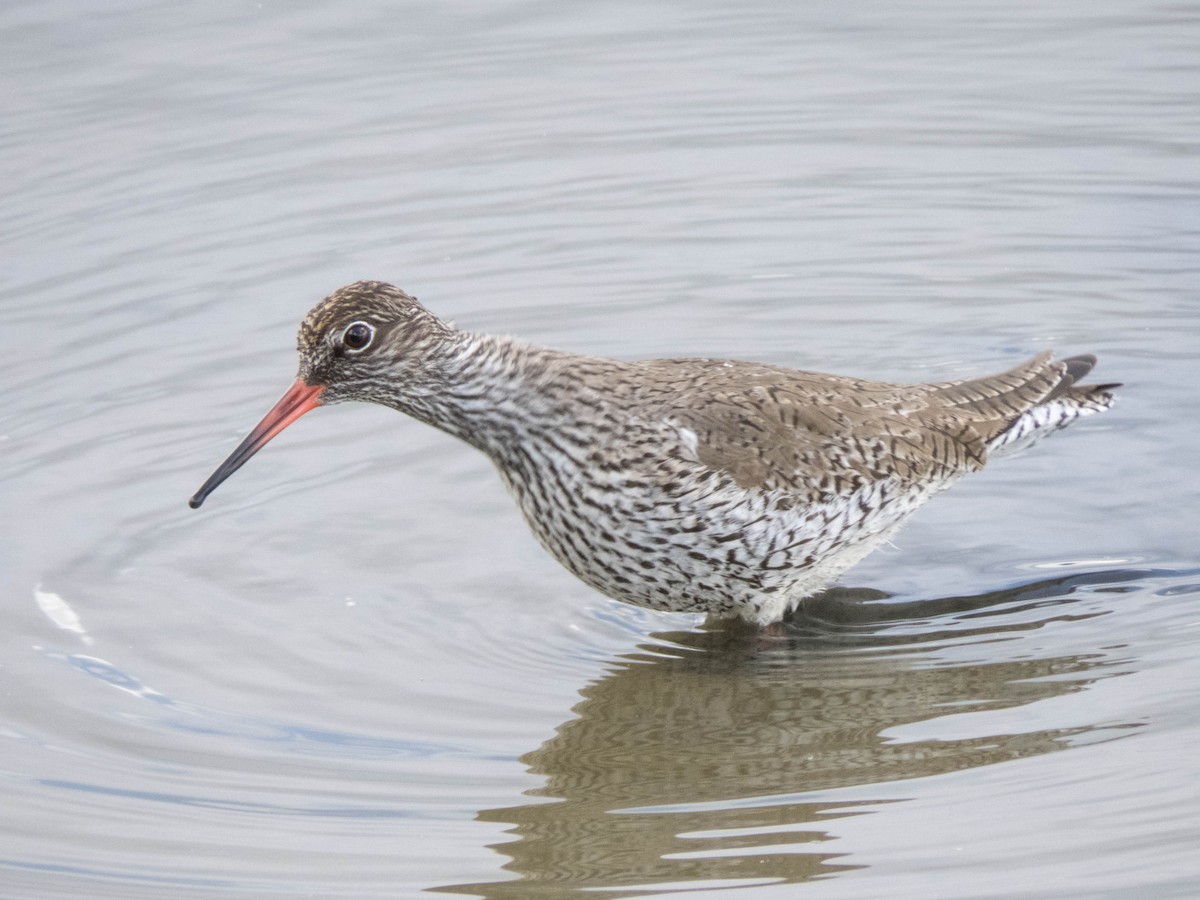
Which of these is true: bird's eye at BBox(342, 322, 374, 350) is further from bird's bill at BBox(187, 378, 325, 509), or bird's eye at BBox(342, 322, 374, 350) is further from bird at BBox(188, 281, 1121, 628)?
bird's bill at BBox(187, 378, 325, 509)

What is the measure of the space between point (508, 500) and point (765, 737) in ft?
9.18

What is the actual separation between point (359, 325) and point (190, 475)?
277 cm

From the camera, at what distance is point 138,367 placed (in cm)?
1123

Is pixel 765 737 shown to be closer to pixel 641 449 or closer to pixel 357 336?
pixel 641 449

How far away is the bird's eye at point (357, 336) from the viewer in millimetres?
7613

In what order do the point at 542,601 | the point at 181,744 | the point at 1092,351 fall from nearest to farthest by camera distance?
the point at 181,744 → the point at 542,601 → the point at 1092,351

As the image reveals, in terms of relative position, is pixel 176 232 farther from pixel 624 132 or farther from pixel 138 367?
pixel 624 132

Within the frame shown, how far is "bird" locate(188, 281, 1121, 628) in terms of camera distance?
7656mm

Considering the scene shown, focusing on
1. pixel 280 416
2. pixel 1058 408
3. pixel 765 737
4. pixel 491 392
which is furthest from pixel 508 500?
pixel 1058 408

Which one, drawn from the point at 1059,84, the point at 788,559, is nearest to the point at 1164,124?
the point at 1059,84

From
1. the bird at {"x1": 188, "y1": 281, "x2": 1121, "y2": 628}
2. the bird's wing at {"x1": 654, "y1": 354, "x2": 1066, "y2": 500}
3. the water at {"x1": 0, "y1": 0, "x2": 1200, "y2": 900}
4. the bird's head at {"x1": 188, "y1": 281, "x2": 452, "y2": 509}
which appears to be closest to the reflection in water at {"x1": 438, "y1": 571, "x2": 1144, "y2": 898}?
the water at {"x1": 0, "y1": 0, "x2": 1200, "y2": 900}

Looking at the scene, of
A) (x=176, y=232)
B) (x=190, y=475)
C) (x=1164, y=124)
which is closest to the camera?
(x=190, y=475)

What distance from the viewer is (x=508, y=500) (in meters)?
9.74

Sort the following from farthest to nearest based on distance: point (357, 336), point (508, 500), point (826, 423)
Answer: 1. point (508, 500)
2. point (826, 423)
3. point (357, 336)
